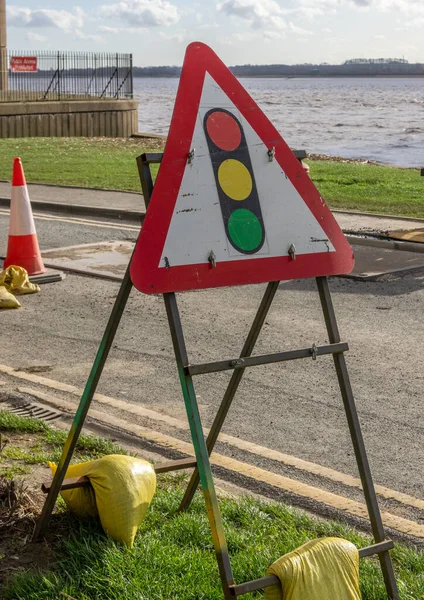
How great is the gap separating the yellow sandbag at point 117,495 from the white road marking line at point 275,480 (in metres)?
0.87

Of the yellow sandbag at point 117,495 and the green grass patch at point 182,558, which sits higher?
the yellow sandbag at point 117,495

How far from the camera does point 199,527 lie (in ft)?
12.2

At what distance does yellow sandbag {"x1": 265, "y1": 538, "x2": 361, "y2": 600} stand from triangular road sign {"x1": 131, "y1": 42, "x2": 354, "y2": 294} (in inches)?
36.0

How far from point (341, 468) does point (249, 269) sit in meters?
1.83

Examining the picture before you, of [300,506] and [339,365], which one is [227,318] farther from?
[339,365]

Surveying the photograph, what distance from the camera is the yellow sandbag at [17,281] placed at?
9055 mm

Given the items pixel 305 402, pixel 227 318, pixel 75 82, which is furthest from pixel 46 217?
pixel 75 82

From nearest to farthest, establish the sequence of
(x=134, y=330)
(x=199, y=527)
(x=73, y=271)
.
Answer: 1. (x=199, y=527)
2. (x=134, y=330)
3. (x=73, y=271)

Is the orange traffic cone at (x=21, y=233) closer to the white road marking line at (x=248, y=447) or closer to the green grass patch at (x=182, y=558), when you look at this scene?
the white road marking line at (x=248, y=447)

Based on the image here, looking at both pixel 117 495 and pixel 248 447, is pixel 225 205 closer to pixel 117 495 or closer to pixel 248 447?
pixel 117 495

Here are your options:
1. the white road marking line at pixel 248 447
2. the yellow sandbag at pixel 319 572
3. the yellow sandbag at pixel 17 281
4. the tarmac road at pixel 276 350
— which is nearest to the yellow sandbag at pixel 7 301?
the tarmac road at pixel 276 350

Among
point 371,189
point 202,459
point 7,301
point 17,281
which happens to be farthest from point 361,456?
point 371,189

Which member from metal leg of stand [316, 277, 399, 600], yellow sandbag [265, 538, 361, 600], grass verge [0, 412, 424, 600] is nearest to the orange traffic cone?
grass verge [0, 412, 424, 600]

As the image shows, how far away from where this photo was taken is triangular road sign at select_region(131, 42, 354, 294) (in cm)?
317
